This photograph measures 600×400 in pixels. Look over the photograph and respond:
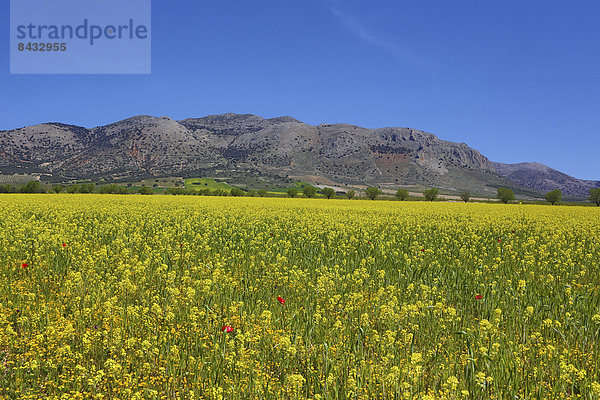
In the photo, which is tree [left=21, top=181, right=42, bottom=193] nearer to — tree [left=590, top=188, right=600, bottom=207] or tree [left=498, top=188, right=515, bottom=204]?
tree [left=498, top=188, right=515, bottom=204]

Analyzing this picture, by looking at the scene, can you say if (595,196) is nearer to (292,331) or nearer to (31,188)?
(292,331)

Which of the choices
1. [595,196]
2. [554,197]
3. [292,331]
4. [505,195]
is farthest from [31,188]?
[595,196]

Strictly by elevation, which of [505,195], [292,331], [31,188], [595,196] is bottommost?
[292,331]

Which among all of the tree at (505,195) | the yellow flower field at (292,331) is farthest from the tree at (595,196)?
the yellow flower field at (292,331)

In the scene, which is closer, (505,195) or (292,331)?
(292,331)

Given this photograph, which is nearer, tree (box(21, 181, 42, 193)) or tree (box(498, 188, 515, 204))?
tree (box(21, 181, 42, 193))

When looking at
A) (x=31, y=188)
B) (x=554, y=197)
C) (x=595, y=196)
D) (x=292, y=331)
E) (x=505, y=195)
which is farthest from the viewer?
(x=554, y=197)

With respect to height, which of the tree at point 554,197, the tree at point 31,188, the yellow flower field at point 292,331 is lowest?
the yellow flower field at point 292,331

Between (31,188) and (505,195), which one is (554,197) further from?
(31,188)

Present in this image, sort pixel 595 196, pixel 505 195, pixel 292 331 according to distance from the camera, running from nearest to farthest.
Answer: pixel 292 331
pixel 595 196
pixel 505 195

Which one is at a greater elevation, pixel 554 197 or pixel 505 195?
pixel 505 195

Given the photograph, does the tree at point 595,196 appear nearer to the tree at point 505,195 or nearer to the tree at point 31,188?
the tree at point 505,195

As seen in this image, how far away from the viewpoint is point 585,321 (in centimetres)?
525

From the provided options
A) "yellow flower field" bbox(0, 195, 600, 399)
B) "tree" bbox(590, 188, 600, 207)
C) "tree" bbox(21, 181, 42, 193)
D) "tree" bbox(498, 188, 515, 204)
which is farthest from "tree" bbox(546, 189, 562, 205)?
"tree" bbox(21, 181, 42, 193)
